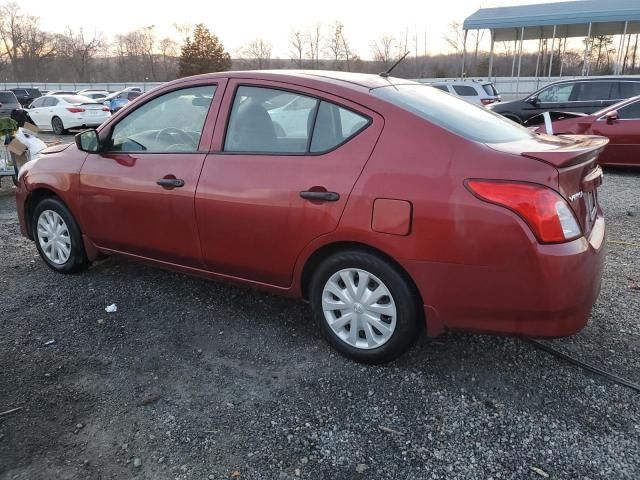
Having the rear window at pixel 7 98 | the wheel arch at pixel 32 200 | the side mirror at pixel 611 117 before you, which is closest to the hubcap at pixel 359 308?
the wheel arch at pixel 32 200

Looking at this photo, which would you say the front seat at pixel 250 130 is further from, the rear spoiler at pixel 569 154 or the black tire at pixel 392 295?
the rear spoiler at pixel 569 154

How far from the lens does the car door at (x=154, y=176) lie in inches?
139

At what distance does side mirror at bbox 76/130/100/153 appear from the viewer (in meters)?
4.02

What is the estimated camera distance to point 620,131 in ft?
30.2

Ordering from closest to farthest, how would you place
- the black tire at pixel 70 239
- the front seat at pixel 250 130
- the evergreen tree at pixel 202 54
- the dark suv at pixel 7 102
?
the front seat at pixel 250 130 → the black tire at pixel 70 239 → the dark suv at pixel 7 102 → the evergreen tree at pixel 202 54

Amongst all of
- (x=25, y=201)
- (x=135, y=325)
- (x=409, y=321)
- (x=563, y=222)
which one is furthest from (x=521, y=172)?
(x=25, y=201)

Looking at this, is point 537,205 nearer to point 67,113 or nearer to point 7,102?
point 67,113

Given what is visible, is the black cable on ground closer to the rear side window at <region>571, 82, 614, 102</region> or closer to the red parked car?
the red parked car

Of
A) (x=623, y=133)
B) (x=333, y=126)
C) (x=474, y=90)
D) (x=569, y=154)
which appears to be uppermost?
(x=474, y=90)

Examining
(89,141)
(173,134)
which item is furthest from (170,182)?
(89,141)

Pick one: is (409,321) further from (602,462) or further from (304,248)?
(602,462)

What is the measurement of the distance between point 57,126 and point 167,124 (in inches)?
713

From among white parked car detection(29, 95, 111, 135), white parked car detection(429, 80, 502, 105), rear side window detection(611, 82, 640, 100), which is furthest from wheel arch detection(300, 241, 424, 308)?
white parked car detection(29, 95, 111, 135)

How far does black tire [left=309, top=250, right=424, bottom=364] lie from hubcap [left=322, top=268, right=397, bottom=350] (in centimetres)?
3
